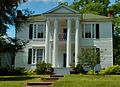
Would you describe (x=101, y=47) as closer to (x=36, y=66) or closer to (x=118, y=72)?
(x=118, y=72)

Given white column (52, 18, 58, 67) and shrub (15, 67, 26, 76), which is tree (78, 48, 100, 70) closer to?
white column (52, 18, 58, 67)

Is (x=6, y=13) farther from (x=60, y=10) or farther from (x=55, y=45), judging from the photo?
(x=60, y=10)

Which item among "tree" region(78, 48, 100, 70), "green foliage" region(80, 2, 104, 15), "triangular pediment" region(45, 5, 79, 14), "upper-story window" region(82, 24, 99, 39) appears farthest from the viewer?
"green foliage" region(80, 2, 104, 15)

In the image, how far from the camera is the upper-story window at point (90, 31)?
40.1 meters

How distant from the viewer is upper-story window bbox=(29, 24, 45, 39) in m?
40.5

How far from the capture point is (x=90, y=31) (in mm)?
40219

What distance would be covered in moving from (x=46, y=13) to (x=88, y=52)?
8.26 metres

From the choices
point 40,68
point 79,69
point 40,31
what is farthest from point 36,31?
point 79,69

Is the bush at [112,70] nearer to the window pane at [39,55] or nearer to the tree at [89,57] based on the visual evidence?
the tree at [89,57]

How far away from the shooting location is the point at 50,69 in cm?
3678

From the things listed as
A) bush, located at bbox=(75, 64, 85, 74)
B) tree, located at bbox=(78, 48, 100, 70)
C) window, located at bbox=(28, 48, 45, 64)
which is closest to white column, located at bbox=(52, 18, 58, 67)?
window, located at bbox=(28, 48, 45, 64)

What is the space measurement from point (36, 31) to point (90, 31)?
22.1 ft

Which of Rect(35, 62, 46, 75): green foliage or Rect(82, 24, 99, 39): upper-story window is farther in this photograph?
Answer: Rect(82, 24, 99, 39): upper-story window

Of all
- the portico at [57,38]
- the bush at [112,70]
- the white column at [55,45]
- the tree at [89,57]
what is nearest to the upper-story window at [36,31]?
the portico at [57,38]
